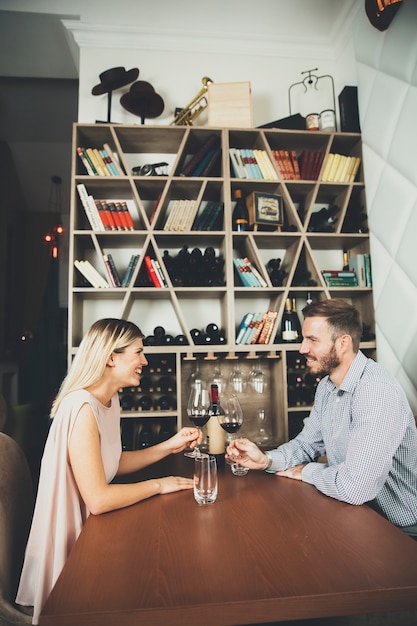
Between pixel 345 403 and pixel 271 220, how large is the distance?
6.02 feet

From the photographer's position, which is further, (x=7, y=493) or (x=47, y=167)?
(x=47, y=167)

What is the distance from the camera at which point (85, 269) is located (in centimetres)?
301

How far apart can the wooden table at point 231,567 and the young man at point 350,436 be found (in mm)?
173

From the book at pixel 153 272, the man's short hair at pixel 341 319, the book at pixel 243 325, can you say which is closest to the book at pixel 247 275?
the book at pixel 243 325

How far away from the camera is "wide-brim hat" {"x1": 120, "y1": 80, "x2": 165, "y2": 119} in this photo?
126 inches

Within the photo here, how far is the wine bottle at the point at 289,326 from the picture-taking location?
313cm

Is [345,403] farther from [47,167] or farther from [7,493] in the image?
[47,167]

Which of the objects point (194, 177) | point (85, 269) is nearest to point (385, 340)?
point (194, 177)

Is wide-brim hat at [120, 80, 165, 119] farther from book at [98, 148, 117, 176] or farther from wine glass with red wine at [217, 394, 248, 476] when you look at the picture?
wine glass with red wine at [217, 394, 248, 476]

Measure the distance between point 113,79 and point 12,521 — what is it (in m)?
2.97

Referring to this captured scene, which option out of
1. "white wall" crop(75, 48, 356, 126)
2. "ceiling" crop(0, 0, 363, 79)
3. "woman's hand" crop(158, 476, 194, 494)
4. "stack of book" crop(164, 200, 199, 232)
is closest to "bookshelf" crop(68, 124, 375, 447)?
"stack of book" crop(164, 200, 199, 232)

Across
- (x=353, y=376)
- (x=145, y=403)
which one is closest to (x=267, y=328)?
(x=145, y=403)

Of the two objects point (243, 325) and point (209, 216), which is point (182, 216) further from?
point (243, 325)

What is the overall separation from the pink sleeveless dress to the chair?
0.05 metres
